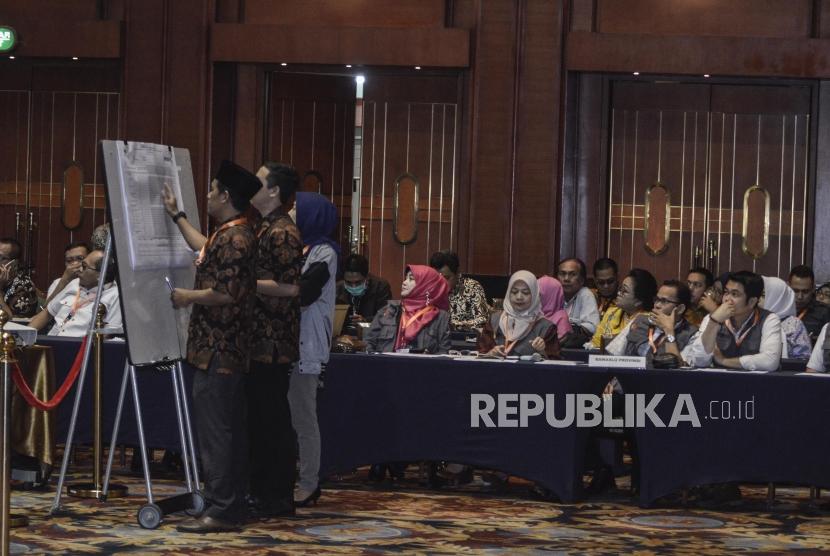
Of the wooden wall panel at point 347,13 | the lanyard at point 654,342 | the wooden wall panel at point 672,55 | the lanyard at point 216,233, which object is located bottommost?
the lanyard at point 654,342

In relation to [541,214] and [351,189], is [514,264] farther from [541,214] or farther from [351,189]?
[351,189]

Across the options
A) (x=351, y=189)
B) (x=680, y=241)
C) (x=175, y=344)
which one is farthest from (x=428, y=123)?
(x=175, y=344)

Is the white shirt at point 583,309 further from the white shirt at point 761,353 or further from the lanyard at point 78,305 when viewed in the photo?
the lanyard at point 78,305

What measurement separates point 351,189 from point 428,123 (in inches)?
39.7

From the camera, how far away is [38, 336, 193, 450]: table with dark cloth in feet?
23.9

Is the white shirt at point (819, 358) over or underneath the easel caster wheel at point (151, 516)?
over

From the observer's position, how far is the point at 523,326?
7.61 metres

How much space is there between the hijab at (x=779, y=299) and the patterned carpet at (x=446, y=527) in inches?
62.7

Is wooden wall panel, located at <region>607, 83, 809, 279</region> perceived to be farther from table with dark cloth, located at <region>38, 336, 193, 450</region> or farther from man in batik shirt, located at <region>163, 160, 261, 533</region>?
man in batik shirt, located at <region>163, 160, 261, 533</region>

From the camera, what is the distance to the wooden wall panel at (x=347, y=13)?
11.5 metres

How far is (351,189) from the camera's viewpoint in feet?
41.4

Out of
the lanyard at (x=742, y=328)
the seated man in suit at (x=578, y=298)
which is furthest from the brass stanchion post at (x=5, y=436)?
the seated man in suit at (x=578, y=298)

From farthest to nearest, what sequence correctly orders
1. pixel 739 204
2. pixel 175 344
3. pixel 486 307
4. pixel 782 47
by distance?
pixel 739 204
pixel 782 47
pixel 486 307
pixel 175 344

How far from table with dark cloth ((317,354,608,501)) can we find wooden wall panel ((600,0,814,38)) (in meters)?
5.28
